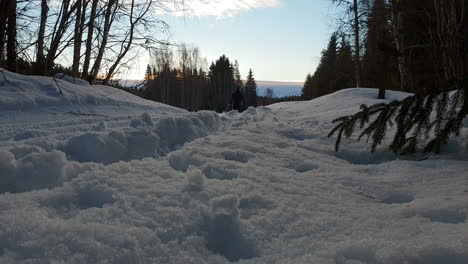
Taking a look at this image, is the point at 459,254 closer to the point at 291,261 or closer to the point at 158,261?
the point at 291,261

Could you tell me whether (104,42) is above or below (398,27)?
A: below

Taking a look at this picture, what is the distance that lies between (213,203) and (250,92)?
58817mm

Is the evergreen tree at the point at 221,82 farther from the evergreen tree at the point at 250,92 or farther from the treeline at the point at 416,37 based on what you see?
the treeline at the point at 416,37

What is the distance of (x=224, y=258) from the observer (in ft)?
3.72

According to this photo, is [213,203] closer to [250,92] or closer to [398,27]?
[398,27]

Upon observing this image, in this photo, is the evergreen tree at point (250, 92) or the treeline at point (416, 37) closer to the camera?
the treeline at point (416, 37)

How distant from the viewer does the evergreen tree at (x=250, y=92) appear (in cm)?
5681

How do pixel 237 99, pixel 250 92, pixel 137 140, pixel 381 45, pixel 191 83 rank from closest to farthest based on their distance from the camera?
pixel 137 140
pixel 381 45
pixel 237 99
pixel 191 83
pixel 250 92

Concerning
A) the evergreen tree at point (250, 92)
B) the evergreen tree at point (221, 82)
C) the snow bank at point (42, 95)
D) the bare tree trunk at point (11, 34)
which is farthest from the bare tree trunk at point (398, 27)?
the evergreen tree at point (250, 92)

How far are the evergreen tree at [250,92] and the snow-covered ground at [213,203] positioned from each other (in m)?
51.8

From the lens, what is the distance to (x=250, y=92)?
2344 inches

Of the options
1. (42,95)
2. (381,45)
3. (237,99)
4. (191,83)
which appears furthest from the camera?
(191,83)

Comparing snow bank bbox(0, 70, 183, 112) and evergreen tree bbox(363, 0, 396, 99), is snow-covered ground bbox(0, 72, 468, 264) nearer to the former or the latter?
snow bank bbox(0, 70, 183, 112)

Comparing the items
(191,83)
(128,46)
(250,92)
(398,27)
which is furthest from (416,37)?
(250,92)
